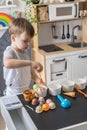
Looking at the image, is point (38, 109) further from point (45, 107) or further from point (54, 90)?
point (54, 90)

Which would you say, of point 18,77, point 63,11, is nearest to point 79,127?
point 18,77

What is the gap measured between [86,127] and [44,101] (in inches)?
13.6

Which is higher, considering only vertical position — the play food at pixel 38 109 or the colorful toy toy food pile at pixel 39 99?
the colorful toy toy food pile at pixel 39 99

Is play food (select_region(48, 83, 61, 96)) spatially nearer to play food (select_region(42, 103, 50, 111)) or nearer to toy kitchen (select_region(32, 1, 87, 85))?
play food (select_region(42, 103, 50, 111))

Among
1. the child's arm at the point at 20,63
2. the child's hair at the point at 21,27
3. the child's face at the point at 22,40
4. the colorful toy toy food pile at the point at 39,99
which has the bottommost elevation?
the colorful toy toy food pile at the point at 39,99

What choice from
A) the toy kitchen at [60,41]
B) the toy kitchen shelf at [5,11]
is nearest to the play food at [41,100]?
the toy kitchen at [60,41]

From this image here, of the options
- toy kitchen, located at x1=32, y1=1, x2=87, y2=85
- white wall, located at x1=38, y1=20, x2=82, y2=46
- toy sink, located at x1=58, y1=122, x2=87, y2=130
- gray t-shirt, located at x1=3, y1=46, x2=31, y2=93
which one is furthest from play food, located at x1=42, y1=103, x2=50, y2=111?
white wall, located at x1=38, y1=20, x2=82, y2=46

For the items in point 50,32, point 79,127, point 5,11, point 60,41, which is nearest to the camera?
point 79,127

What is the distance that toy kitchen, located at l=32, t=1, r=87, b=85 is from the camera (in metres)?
3.41

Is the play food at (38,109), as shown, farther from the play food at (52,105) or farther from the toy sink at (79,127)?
the toy sink at (79,127)

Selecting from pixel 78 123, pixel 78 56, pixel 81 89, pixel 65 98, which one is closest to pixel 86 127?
pixel 78 123

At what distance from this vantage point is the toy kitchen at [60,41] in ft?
11.2

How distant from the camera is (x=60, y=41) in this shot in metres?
3.95

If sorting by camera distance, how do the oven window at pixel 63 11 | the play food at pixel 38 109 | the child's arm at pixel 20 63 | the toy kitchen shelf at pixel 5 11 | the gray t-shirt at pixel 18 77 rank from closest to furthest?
1. the play food at pixel 38 109
2. the child's arm at pixel 20 63
3. the gray t-shirt at pixel 18 77
4. the toy kitchen shelf at pixel 5 11
5. the oven window at pixel 63 11
